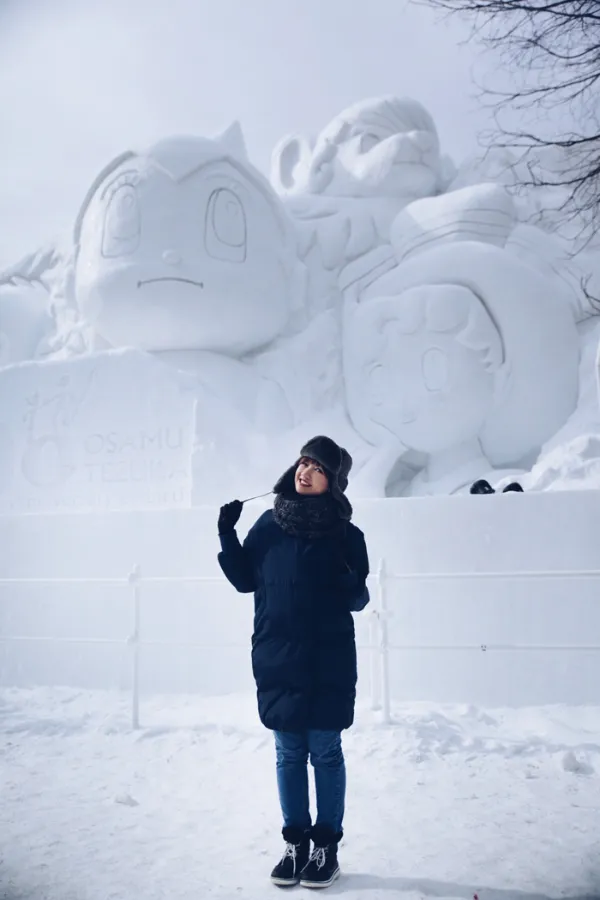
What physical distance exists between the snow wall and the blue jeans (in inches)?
71.7

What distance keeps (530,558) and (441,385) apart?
348 centimetres

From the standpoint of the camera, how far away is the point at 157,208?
8539mm

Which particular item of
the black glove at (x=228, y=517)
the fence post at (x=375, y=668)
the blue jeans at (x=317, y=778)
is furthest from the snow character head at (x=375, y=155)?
the blue jeans at (x=317, y=778)

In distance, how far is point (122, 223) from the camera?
865 cm

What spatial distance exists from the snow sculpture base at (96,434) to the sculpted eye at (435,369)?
2.41m

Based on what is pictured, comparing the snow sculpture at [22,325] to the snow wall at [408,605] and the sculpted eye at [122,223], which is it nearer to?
the sculpted eye at [122,223]

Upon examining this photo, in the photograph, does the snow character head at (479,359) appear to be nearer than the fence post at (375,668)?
No

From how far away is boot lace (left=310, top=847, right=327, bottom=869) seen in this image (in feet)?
7.70

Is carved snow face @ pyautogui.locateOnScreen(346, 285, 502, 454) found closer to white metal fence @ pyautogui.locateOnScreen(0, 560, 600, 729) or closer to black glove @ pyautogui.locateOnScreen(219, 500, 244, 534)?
white metal fence @ pyautogui.locateOnScreen(0, 560, 600, 729)

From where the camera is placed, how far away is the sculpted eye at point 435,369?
8195mm

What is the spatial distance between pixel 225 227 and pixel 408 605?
5.28 metres

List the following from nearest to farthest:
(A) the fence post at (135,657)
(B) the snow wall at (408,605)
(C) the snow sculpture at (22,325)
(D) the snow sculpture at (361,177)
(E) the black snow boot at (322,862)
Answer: (E) the black snow boot at (322,862)
(A) the fence post at (135,657)
(B) the snow wall at (408,605)
(D) the snow sculpture at (361,177)
(C) the snow sculpture at (22,325)

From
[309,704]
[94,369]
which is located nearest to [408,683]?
[309,704]

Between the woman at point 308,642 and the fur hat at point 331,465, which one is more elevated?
the fur hat at point 331,465
